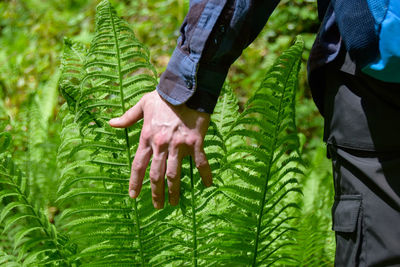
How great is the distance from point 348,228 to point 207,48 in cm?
51

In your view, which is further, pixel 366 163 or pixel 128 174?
pixel 128 174

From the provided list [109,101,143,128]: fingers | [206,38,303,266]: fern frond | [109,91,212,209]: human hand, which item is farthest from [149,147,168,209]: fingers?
[206,38,303,266]: fern frond

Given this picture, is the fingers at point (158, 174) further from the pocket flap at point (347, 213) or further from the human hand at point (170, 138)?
the pocket flap at point (347, 213)

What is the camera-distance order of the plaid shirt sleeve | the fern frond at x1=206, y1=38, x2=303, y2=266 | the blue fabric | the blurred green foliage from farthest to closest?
the blurred green foliage, the fern frond at x1=206, y1=38, x2=303, y2=266, the plaid shirt sleeve, the blue fabric

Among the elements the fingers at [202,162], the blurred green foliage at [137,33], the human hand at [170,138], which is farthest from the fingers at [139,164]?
the blurred green foliage at [137,33]

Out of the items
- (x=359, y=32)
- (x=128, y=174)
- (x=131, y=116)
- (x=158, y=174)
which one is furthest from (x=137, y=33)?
(x=359, y=32)

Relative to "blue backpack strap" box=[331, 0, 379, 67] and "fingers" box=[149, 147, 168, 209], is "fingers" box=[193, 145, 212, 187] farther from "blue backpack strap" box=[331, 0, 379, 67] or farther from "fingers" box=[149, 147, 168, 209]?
"blue backpack strap" box=[331, 0, 379, 67]

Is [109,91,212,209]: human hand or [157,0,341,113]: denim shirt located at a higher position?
[157,0,341,113]: denim shirt

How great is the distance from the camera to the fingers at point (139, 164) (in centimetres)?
105

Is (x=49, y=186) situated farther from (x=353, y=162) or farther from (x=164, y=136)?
(x=353, y=162)

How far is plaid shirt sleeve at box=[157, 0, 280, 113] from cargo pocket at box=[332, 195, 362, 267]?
1.24 feet

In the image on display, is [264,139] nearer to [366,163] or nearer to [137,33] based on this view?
[366,163]

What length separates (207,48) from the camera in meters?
0.98

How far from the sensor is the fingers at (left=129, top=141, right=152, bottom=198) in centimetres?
105
